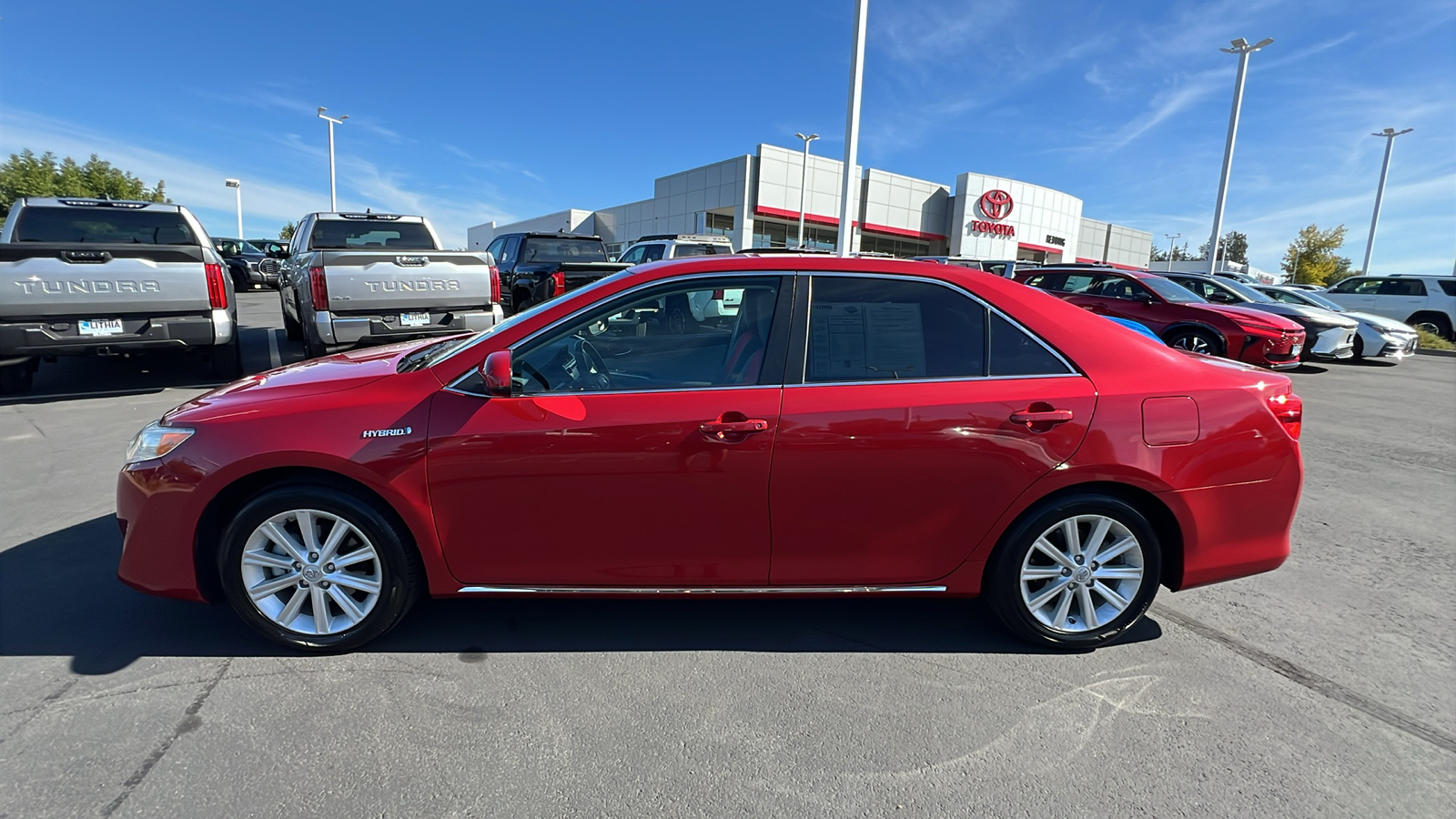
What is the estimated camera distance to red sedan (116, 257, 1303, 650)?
2711 mm

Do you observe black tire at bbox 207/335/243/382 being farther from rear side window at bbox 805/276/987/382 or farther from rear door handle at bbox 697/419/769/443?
rear side window at bbox 805/276/987/382

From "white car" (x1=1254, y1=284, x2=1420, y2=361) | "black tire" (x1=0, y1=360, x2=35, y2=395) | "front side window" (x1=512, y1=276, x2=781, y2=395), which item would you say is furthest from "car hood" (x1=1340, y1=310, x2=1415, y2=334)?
"black tire" (x1=0, y1=360, x2=35, y2=395)

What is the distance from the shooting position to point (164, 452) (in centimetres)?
277

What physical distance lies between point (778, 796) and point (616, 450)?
4.24ft

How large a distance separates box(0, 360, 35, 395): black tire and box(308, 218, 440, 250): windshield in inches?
134

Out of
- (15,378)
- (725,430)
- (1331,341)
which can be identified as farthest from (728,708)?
(1331,341)

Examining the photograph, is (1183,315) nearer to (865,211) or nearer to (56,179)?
(865,211)

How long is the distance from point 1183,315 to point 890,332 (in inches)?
420

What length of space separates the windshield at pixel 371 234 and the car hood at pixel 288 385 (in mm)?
7161

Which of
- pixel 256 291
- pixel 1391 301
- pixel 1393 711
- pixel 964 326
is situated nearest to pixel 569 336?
pixel 964 326

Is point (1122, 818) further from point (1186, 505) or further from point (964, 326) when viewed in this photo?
point (964, 326)

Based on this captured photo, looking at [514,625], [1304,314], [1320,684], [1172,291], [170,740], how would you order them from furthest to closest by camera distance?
[1304,314], [1172,291], [514,625], [1320,684], [170,740]

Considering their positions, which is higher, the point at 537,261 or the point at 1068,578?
the point at 537,261

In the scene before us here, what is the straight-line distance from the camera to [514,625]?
10.4 ft
